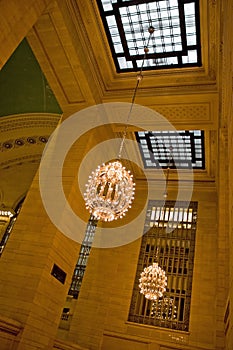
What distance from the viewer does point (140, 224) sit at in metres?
9.80

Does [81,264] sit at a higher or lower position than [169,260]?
lower

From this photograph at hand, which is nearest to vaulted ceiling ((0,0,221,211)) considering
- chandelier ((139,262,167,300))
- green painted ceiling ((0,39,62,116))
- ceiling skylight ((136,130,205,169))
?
green painted ceiling ((0,39,62,116))

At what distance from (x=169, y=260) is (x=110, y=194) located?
5040 mm

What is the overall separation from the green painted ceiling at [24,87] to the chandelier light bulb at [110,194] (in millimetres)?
3939

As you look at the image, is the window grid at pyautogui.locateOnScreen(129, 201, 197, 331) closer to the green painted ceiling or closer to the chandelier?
the chandelier

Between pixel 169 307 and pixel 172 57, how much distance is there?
6.31 metres

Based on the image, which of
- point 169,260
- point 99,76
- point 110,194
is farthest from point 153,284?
point 99,76

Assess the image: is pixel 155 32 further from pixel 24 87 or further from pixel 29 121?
pixel 29 121

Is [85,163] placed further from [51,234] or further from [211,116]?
[211,116]

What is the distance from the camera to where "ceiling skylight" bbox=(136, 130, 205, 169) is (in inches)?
336

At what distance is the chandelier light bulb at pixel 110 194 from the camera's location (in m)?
4.66

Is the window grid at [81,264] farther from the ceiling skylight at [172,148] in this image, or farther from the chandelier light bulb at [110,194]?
the chandelier light bulb at [110,194]

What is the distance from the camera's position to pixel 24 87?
816cm

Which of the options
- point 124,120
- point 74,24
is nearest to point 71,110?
point 124,120
